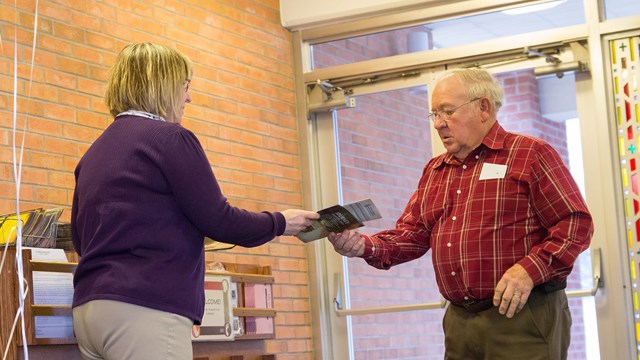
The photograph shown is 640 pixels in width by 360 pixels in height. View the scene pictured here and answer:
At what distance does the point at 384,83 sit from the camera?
5703mm

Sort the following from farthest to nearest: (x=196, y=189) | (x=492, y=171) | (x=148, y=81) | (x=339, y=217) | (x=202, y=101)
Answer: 1. (x=202, y=101)
2. (x=492, y=171)
3. (x=339, y=217)
4. (x=148, y=81)
5. (x=196, y=189)

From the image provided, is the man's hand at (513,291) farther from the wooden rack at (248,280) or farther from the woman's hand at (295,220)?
the wooden rack at (248,280)

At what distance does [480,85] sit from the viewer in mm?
3451

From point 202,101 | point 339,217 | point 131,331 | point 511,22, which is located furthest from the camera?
point 511,22

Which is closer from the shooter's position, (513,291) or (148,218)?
(148,218)

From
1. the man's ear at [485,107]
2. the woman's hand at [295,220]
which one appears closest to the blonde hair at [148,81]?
the woman's hand at [295,220]

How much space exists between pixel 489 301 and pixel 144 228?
1.27m

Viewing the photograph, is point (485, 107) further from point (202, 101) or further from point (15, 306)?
point (202, 101)

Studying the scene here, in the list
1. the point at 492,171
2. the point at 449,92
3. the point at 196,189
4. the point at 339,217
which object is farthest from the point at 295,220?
the point at 449,92

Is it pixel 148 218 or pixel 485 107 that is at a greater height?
pixel 485 107

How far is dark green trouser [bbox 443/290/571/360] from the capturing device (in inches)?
120

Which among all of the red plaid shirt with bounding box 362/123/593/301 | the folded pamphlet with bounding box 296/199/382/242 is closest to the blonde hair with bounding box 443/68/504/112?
the red plaid shirt with bounding box 362/123/593/301

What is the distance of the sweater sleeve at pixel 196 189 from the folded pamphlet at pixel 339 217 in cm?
52

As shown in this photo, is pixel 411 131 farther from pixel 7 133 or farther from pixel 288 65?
pixel 7 133
